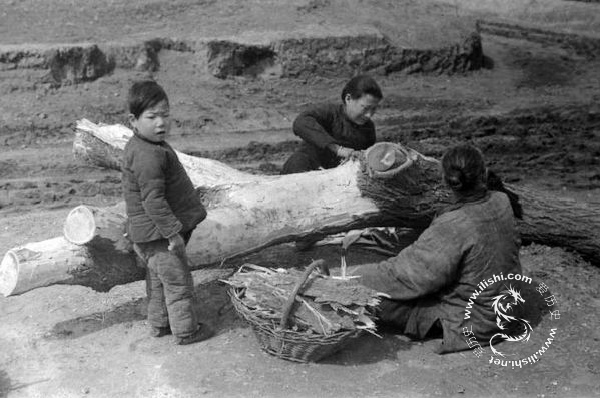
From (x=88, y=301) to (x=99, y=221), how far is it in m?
1.00

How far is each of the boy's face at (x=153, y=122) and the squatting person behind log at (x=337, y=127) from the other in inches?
63.7

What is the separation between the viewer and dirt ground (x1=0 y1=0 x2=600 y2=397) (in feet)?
14.4

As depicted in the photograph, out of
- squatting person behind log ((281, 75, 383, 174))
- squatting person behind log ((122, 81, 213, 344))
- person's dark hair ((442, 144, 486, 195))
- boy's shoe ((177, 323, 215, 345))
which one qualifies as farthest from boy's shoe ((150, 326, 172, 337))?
person's dark hair ((442, 144, 486, 195))

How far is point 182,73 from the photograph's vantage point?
11867mm

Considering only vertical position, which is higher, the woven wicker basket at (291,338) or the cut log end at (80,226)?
Result: the cut log end at (80,226)

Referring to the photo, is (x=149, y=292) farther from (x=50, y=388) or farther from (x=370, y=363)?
(x=370, y=363)

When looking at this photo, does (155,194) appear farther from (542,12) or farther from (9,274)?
(542,12)

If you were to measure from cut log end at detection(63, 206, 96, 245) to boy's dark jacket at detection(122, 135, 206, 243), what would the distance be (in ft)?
0.74

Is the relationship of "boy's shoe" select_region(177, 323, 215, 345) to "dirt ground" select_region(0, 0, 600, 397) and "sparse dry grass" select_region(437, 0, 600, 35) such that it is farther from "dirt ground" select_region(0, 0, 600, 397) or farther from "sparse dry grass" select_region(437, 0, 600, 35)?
"sparse dry grass" select_region(437, 0, 600, 35)

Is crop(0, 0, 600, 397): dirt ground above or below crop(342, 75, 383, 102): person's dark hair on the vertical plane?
below

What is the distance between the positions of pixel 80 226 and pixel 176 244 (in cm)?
67

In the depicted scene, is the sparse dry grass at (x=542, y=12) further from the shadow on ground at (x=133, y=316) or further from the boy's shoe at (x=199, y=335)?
the boy's shoe at (x=199, y=335)

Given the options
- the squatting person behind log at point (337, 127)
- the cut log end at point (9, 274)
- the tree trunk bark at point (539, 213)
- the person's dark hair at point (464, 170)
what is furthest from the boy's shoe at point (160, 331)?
the person's dark hair at point (464, 170)

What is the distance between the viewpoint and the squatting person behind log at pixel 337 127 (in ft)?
18.8
